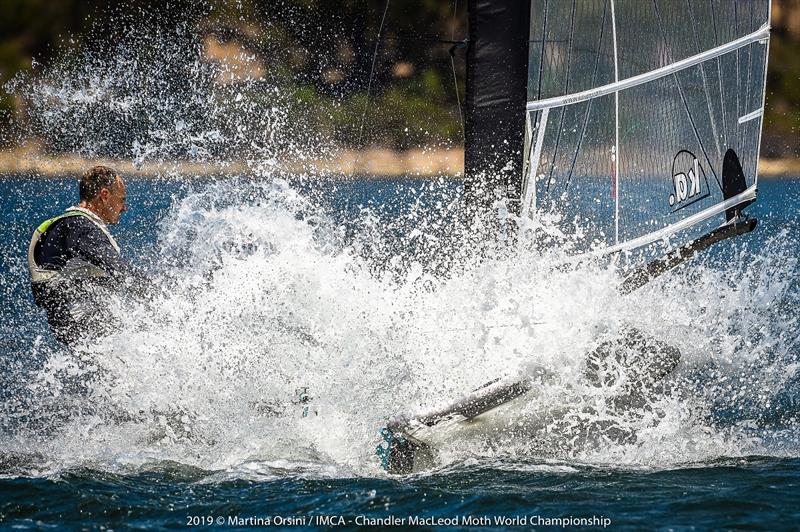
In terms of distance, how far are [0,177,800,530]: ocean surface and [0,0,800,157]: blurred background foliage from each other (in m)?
15.7

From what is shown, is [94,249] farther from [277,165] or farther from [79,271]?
Result: [277,165]

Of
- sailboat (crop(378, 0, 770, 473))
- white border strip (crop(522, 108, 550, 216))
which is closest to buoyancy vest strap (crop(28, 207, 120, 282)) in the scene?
sailboat (crop(378, 0, 770, 473))

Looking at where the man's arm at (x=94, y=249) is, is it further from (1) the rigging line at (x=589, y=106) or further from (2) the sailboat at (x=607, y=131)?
(1) the rigging line at (x=589, y=106)

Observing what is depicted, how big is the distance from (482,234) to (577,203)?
642mm

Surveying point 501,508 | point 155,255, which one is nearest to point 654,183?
point 501,508

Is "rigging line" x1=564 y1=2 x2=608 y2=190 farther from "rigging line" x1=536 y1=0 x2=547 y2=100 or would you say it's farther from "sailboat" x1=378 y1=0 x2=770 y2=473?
"rigging line" x1=536 y1=0 x2=547 y2=100

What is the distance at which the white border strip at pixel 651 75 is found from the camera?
5.38 m

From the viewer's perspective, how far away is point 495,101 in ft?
17.5

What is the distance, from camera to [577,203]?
566 cm

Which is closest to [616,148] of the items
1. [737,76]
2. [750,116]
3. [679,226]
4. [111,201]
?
[679,226]

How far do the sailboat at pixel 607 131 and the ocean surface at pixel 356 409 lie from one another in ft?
0.67

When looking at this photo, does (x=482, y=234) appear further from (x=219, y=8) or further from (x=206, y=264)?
(x=219, y=8)

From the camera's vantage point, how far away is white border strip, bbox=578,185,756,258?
19.4ft

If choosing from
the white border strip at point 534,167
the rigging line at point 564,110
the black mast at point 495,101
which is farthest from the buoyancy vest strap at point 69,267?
the rigging line at point 564,110
